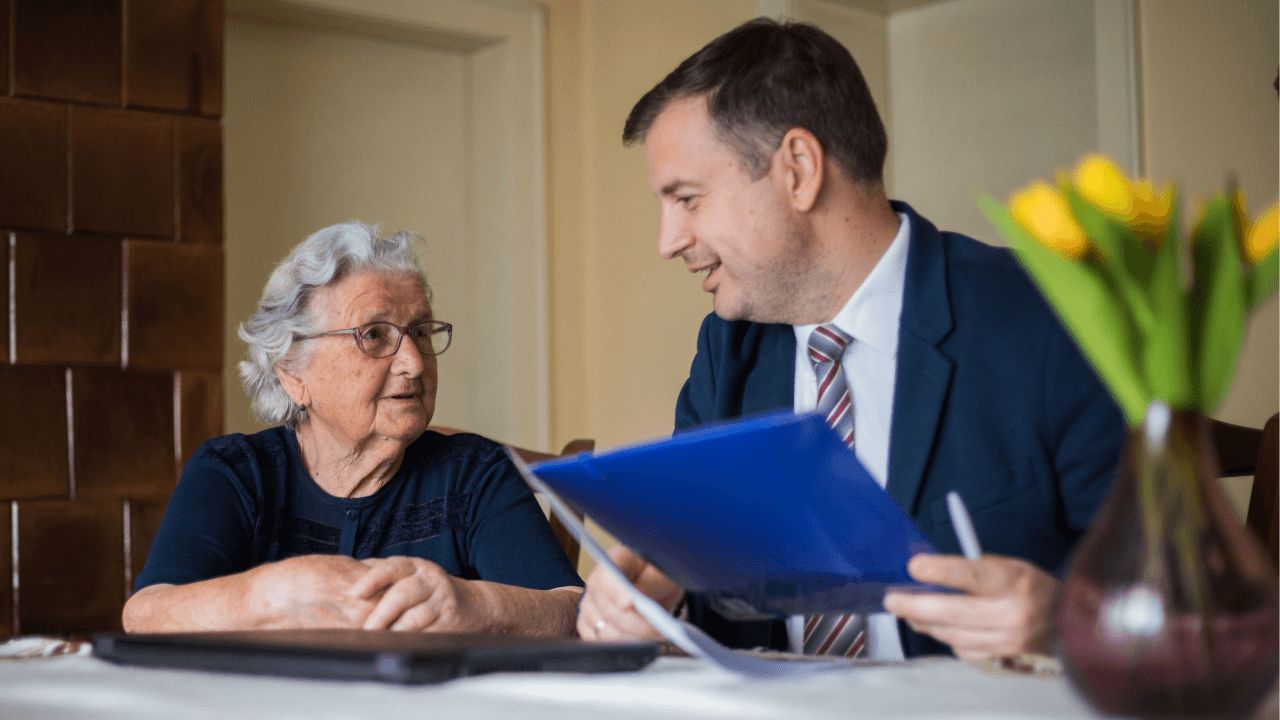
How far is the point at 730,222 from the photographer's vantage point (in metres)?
1.55

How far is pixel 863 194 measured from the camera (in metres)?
1.58

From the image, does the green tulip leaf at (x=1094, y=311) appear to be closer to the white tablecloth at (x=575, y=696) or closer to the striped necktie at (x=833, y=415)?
the white tablecloth at (x=575, y=696)

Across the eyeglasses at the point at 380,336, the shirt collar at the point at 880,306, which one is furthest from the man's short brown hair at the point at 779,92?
the eyeglasses at the point at 380,336

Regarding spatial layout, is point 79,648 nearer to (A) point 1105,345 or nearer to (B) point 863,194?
(A) point 1105,345

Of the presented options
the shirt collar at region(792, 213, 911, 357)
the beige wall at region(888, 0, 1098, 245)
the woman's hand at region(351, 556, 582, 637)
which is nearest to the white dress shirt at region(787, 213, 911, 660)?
the shirt collar at region(792, 213, 911, 357)

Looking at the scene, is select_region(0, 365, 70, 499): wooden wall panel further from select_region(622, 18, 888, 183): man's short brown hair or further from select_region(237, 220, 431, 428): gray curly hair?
select_region(622, 18, 888, 183): man's short brown hair

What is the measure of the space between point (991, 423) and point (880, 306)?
0.22 meters

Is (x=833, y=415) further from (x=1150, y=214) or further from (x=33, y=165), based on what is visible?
(x=33, y=165)

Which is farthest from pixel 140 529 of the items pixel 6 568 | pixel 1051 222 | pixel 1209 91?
pixel 1209 91

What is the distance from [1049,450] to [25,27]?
2.44 meters

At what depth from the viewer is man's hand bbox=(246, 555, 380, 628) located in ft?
4.17

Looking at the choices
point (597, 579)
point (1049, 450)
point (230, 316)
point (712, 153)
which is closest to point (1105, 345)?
point (597, 579)

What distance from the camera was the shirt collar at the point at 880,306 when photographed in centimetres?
151

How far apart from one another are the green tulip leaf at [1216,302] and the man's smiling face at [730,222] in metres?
0.94
